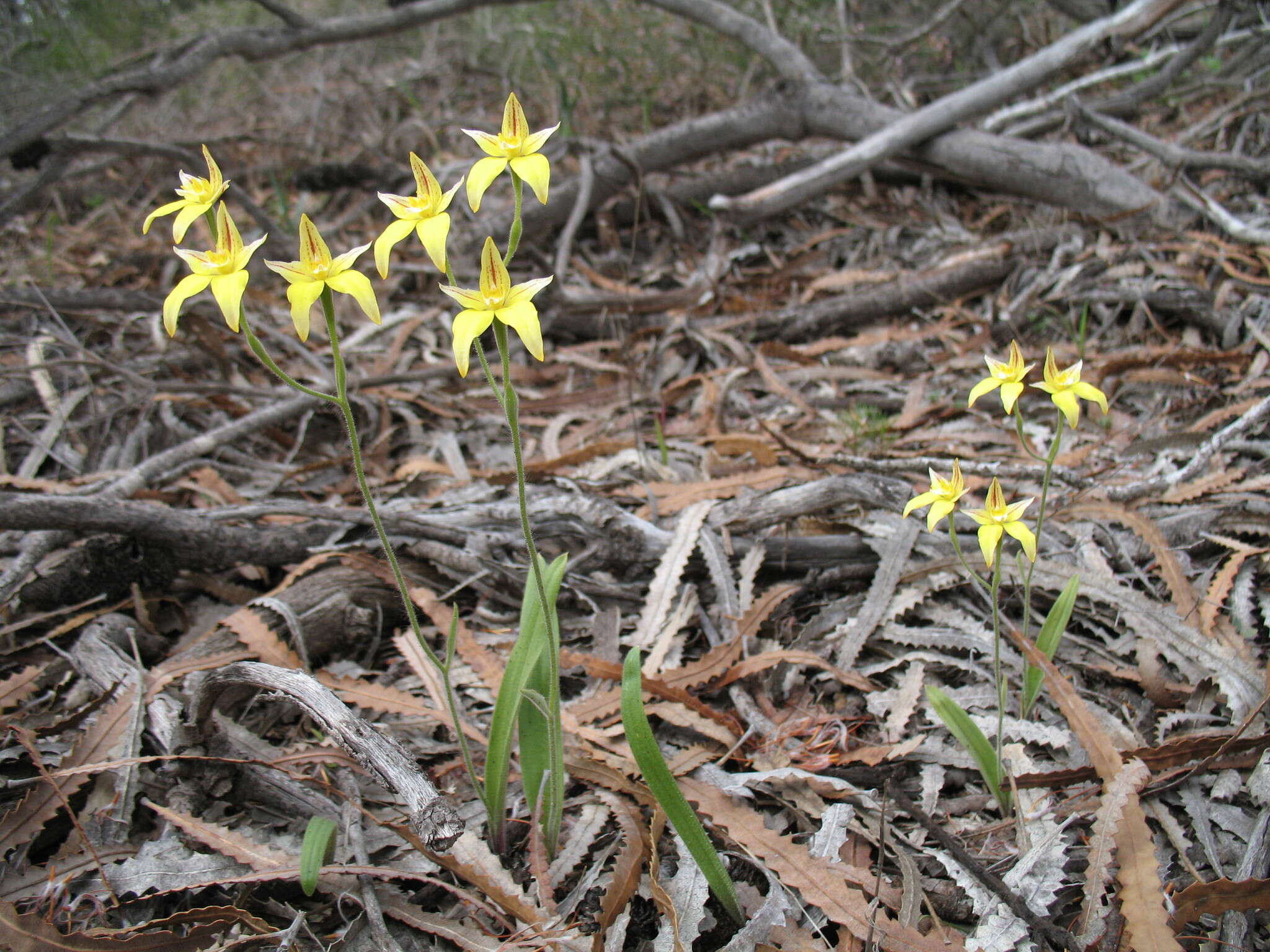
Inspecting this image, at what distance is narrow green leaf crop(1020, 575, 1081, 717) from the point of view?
1508 mm

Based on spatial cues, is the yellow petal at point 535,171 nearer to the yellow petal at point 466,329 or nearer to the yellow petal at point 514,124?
the yellow petal at point 514,124

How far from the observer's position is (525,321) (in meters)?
0.99

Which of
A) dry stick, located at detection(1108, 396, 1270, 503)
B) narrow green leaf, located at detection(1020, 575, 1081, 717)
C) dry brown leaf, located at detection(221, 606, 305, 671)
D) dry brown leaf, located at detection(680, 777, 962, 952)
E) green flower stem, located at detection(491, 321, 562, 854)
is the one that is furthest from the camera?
dry stick, located at detection(1108, 396, 1270, 503)

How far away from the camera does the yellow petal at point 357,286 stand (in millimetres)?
979

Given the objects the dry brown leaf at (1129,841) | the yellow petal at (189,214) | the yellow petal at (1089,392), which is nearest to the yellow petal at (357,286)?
the yellow petal at (189,214)

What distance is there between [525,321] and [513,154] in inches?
10.9

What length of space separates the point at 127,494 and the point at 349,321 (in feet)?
6.46

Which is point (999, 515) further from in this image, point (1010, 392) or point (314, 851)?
point (314, 851)

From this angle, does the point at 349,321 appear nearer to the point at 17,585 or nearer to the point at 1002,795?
the point at 17,585

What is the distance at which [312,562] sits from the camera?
1855 millimetres

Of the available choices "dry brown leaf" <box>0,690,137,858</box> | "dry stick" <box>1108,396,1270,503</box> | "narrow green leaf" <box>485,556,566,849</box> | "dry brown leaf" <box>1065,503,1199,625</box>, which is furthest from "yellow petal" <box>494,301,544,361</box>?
"dry stick" <box>1108,396,1270,503</box>

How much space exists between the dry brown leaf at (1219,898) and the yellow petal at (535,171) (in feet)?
4.38

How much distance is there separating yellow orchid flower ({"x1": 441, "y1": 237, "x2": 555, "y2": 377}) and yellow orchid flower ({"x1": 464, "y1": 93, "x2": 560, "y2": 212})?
0.10 metres

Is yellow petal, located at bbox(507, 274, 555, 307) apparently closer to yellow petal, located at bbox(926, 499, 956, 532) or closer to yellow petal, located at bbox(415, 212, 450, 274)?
yellow petal, located at bbox(415, 212, 450, 274)
